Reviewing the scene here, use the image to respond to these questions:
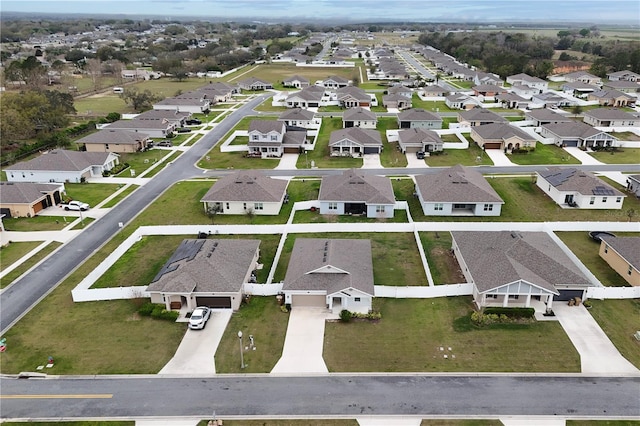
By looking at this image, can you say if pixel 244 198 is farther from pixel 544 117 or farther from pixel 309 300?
pixel 544 117

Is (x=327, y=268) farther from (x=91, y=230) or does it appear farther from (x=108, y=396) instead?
(x=91, y=230)

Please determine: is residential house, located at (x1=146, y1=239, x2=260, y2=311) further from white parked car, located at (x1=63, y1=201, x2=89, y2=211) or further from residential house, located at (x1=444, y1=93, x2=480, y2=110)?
residential house, located at (x1=444, y1=93, x2=480, y2=110)

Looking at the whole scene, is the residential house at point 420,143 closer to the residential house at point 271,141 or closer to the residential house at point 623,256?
the residential house at point 271,141

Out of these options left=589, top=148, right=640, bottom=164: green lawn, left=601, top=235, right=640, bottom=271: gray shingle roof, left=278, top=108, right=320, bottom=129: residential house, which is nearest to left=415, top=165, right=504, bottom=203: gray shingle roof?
left=601, top=235, right=640, bottom=271: gray shingle roof

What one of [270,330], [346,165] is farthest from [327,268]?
[346,165]

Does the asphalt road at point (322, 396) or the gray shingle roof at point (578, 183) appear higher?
the gray shingle roof at point (578, 183)

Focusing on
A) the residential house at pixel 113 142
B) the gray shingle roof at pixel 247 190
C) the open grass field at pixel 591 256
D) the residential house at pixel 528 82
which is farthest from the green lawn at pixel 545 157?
the residential house at pixel 113 142
